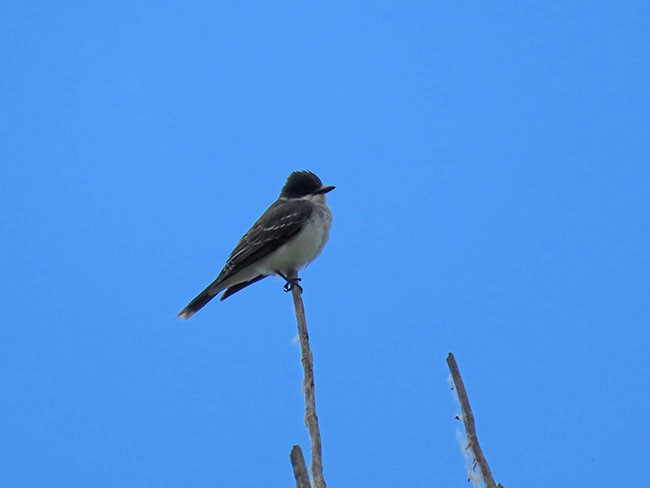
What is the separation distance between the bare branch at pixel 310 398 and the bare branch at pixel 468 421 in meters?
0.68

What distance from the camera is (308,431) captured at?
435 cm

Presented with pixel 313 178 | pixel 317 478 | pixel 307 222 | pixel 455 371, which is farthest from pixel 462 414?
pixel 313 178

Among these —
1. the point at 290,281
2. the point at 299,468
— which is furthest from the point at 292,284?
the point at 299,468

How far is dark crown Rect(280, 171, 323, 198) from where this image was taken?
29.2ft

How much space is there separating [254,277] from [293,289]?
1458 millimetres

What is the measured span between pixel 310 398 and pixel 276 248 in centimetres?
360

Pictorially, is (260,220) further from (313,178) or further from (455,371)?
(455,371)

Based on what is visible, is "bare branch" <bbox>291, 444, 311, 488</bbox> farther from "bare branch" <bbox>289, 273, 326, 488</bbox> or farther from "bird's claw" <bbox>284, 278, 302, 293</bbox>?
"bird's claw" <bbox>284, 278, 302, 293</bbox>

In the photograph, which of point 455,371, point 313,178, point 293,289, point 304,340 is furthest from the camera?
Answer: point 313,178

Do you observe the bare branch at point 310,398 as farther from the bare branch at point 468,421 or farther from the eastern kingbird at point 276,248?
the eastern kingbird at point 276,248

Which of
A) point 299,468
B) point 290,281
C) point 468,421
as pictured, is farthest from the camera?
point 290,281

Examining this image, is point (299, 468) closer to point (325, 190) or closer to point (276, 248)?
point (276, 248)

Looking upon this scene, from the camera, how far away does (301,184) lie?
8.95 m

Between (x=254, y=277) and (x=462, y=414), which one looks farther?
(x=254, y=277)
